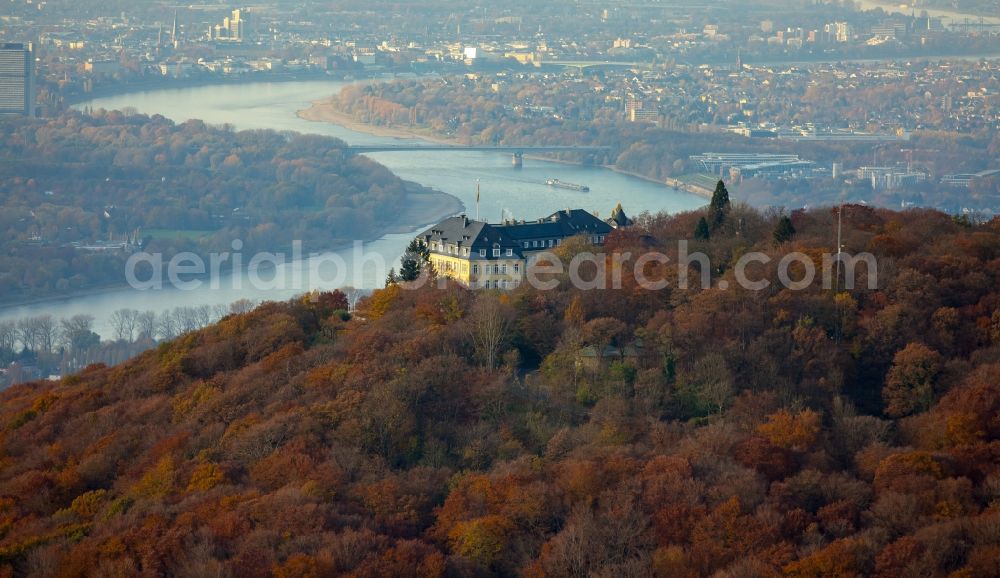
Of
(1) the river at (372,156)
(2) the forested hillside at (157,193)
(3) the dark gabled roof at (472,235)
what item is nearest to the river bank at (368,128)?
(1) the river at (372,156)

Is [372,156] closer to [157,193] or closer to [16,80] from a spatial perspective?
[157,193]

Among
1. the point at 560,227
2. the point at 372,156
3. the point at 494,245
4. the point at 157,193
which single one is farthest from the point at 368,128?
the point at 494,245

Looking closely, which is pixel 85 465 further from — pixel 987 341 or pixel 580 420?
pixel 987 341

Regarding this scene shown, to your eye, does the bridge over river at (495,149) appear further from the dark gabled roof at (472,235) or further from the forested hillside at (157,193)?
Answer: the dark gabled roof at (472,235)

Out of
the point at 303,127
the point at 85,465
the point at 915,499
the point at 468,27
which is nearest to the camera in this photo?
the point at 915,499

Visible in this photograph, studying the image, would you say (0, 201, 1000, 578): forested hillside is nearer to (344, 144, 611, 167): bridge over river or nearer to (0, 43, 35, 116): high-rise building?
(344, 144, 611, 167): bridge over river

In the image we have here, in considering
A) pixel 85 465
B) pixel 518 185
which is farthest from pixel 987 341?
pixel 518 185
